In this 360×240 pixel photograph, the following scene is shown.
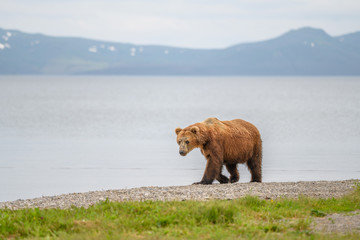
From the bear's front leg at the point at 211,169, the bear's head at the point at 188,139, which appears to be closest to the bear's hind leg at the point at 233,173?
the bear's front leg at the point at 211,169

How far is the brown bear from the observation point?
1405 centimetres

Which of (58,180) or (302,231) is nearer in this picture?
(302,231)

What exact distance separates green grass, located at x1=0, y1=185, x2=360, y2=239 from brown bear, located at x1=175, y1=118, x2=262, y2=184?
12.7ft

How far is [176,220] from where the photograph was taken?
350 inches

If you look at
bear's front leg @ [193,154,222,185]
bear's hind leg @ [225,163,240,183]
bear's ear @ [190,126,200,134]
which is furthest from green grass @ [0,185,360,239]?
bear's hind leg @ [225,163,240,183]

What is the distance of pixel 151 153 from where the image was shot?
27.3 meters

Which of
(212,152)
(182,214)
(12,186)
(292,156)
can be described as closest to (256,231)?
(182,214)

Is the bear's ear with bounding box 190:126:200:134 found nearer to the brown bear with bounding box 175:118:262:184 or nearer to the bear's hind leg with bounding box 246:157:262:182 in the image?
the brown bear with bounding box 175:118:262:184

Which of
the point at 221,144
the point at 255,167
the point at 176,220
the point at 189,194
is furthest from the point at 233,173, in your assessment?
the point at 176,220

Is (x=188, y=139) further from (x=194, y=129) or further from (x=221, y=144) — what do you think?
(x=221, y=144)

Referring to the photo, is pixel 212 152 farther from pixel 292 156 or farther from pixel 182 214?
pixel 292 156

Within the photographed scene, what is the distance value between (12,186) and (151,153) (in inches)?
404

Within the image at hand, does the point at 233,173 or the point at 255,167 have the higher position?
the point at 255,167

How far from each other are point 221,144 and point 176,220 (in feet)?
18.6
